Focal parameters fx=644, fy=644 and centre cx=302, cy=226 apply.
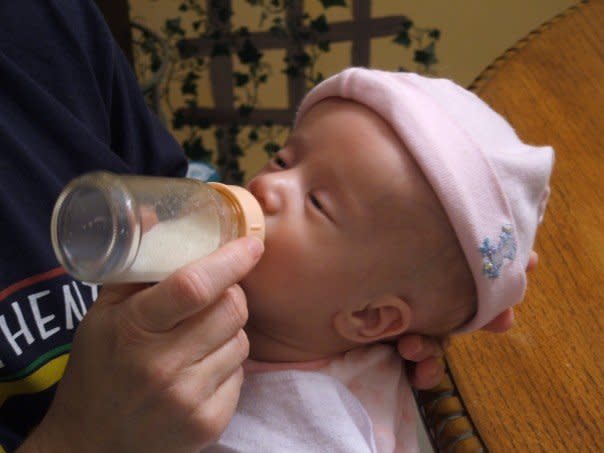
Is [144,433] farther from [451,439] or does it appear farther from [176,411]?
[451,439]

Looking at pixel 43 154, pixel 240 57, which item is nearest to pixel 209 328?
pixel 43 154

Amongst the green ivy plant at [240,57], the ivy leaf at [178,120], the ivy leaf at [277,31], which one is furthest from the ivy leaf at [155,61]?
the ivy leaf at [277,31]

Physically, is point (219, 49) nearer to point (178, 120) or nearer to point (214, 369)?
point (178, 120)

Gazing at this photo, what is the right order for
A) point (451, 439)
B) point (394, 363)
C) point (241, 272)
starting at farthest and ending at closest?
point (394, 363) → point (451, 439) → point (241, 272)

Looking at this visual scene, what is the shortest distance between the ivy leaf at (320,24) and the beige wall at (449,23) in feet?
0.43

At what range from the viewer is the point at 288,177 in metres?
0.79

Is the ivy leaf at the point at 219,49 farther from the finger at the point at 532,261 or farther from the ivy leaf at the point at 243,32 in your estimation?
the finger at the point at 532,261

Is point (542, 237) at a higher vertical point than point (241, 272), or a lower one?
lower

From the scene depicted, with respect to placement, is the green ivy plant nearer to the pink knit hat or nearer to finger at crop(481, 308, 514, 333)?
the pink knit hat

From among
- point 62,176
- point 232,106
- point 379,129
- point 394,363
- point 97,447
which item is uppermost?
point 379,129

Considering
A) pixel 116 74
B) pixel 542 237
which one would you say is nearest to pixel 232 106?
pixel 116 74

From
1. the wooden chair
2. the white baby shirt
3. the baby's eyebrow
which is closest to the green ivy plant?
the wooden chair

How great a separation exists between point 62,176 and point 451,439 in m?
0.63

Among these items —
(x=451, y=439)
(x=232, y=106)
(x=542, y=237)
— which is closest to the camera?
(x=451, y=439)
